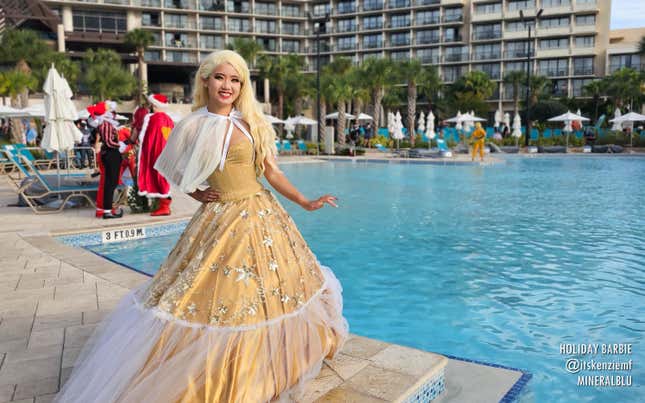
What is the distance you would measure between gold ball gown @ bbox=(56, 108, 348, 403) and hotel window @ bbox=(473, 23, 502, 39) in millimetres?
62077

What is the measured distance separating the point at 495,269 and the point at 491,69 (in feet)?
189

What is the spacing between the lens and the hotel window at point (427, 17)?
6231cm

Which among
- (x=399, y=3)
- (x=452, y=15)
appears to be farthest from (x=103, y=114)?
(x=399, y=3)

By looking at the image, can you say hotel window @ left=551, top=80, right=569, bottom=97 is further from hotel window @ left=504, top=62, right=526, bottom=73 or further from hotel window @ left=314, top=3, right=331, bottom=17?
hotel window @ left=314, top=3, right=331, bottom=17

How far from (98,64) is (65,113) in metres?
38.3

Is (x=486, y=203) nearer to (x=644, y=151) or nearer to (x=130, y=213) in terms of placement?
(x=130, y=213)

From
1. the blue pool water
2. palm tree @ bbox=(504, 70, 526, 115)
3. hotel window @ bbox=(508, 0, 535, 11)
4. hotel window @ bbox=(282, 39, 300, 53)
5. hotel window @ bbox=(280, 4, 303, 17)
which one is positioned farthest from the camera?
hotel window @ bbox=(282, 39, 300, 53)

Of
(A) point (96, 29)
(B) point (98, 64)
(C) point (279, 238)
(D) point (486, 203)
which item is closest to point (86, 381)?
(C) point (279, 238)

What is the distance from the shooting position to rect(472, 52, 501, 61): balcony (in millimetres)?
59469

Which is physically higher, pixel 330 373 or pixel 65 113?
pixel 65 113

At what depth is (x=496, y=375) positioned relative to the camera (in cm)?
325

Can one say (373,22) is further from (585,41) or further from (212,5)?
→ (585,41)

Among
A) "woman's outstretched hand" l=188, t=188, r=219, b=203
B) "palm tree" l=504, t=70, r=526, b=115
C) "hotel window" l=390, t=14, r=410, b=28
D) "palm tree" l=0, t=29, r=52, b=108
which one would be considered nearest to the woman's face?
"woman's outstretched hand" l=188, t=188, r=219, b=203

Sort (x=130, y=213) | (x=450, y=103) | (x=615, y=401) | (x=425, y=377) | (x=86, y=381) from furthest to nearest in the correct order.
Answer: (x=450, y=103) → (x=130, y=213) → (x=615, y=401) → (x=425, y=377) → (x=86, y=381)
